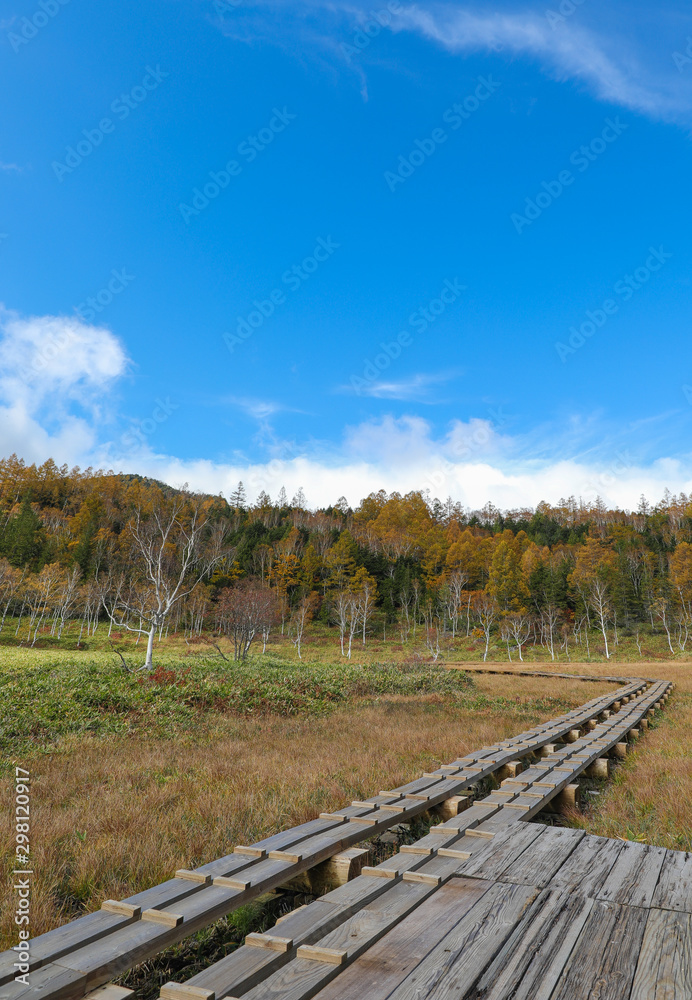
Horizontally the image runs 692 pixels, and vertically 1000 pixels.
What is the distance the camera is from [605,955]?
258 cm

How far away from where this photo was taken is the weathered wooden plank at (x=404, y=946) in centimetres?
236

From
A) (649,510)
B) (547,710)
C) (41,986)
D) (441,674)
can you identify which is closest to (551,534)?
(649,510)

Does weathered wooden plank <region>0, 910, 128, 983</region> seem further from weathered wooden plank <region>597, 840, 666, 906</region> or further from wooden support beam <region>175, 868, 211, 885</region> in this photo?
weathered wooden plank <region>597, 840, 666, 906</region>

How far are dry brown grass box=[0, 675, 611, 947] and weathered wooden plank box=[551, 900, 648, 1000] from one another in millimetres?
3128

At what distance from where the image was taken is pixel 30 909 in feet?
11.9

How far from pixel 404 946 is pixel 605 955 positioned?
0.96 meters

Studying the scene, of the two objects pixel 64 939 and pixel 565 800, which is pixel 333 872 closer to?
pixel 64 939

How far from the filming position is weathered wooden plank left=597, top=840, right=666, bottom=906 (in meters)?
3.21

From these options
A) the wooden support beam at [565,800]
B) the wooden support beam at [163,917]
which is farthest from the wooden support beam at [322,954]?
the wooden support beam at [565,800]

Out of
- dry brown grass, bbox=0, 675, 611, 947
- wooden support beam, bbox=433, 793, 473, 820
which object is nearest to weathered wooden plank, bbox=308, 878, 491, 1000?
dry brown grass, bbox=0, 675, 611, 947

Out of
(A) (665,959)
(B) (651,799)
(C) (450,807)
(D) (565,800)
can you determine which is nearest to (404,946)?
(A) (665,959)

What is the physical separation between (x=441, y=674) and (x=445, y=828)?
2153 centimetres

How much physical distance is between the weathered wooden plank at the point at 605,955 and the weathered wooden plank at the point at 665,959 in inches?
1.4

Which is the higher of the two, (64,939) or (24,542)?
(24,542)
